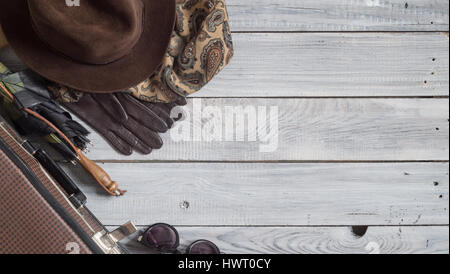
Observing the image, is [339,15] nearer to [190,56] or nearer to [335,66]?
[335,66]

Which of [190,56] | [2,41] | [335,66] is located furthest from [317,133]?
[2,41]

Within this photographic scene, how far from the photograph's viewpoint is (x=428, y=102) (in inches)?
39.6

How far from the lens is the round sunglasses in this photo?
0.94 meters

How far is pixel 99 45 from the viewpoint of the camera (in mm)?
796

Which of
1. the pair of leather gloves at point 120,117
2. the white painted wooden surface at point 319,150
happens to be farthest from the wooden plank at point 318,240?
the pair of leather gloves at point 120,117

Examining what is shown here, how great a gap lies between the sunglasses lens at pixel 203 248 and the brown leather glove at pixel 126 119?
27 centimetres

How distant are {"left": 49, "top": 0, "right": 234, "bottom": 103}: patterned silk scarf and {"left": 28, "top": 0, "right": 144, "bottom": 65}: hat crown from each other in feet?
0.45

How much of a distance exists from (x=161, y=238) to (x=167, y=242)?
0.02 m

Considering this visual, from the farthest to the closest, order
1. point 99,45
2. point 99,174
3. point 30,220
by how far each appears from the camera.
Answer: point 99,174
point 99,45
point 30,220

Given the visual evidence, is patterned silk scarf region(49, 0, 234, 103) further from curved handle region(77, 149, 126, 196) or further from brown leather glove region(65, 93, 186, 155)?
curved handle region(77, 149, 126, 196)

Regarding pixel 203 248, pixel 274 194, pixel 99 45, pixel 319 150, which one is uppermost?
pixel 99 45

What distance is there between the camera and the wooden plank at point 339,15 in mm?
984

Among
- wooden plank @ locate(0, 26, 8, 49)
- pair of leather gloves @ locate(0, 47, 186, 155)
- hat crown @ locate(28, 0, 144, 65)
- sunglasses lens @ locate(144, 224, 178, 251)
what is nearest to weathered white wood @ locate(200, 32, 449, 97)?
pair of leather gloves @ locate(0, 47, 186, 155)

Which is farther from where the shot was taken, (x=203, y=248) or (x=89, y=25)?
(x=203, y=248)
